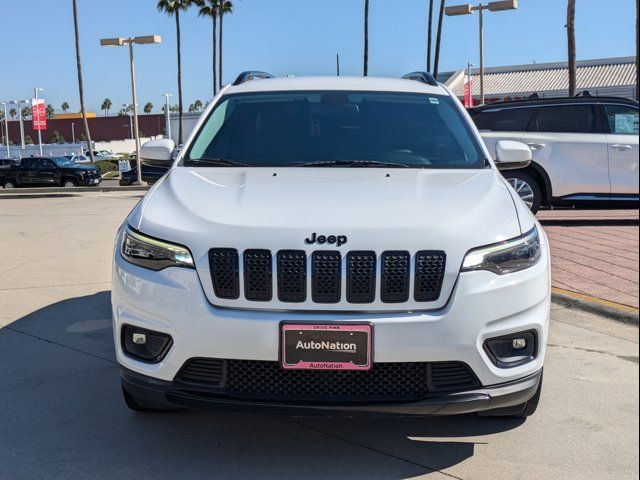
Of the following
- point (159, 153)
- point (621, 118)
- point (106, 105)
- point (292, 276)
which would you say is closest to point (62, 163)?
point (621, 118)

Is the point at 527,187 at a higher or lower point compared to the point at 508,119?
lower

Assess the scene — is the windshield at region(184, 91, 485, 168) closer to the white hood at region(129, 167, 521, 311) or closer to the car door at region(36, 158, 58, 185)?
the white hood at region(129, 167, 521, 311)

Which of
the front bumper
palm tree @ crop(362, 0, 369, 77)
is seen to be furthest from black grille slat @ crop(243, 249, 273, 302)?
palm tree @ crop(362, 0, 369, 77)

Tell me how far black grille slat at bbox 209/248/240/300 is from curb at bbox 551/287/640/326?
3284 mm

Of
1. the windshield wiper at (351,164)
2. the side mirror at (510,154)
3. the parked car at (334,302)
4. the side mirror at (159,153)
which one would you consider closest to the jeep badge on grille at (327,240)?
the parked car at (334,302)

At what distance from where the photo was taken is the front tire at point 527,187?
10594 mm

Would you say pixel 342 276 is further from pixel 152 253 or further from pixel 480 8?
pixel 480 8

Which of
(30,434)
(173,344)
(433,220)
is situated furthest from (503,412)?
(30,434)

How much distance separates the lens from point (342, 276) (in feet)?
9.92

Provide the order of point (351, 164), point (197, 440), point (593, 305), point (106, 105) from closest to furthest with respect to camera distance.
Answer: point (197, 440)
point (351, 164)
point (593, 305)
point (106, 105)

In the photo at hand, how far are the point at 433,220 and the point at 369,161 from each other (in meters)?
1.11

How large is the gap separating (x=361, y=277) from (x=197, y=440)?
1.25 meters

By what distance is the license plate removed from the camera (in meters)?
2.97

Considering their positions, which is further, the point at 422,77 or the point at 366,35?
the point at 366,35
